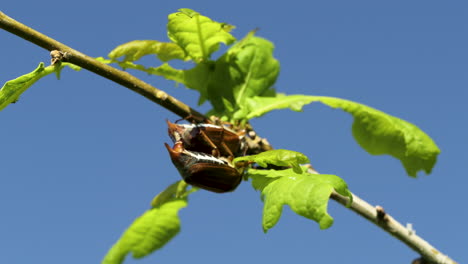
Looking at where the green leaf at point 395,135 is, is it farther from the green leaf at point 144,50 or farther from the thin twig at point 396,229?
the green leaf at point 144,50

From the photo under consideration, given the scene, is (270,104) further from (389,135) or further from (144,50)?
(144,50)

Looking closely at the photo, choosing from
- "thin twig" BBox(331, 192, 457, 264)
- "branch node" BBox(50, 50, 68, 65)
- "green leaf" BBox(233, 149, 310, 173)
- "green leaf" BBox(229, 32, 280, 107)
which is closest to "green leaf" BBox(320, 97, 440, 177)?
"thin twig" BBox(331, 192, 457, 264)

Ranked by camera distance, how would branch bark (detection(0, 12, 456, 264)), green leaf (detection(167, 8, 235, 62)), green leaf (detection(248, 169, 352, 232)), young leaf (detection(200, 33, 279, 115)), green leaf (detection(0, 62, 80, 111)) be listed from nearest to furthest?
green leaf (detection(248, 169, 352, 232)) < green leaf (detection(0, 62, 80, 111)) < branch bark (detection(0, 12, 456, 264)) < green leaf (detection(167, 8, 235, 62)) < young leaf (detection(200, 33, 279, 115))

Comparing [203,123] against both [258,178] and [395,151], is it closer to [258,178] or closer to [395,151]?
[258,178]

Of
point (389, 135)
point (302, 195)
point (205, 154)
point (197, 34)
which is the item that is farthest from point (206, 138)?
point (389, 135)

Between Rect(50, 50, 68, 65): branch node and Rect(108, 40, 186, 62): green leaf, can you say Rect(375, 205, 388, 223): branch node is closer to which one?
Rect(108, 40, 186, 62): green leaf
